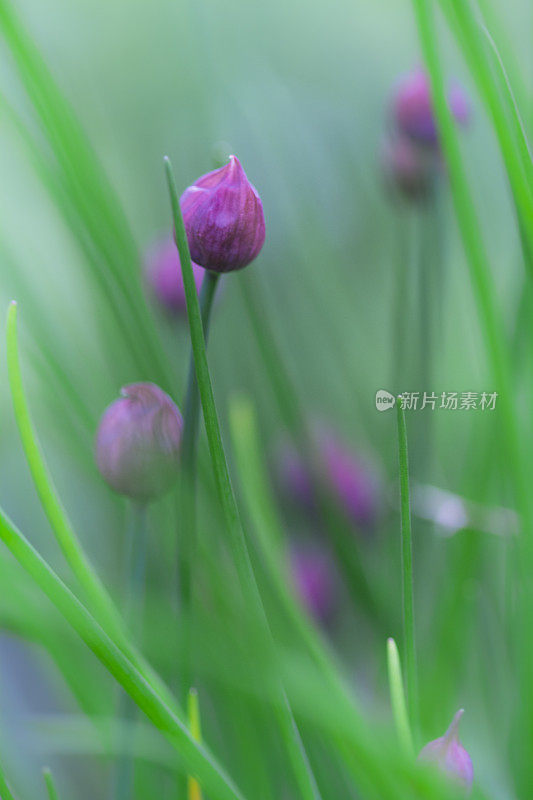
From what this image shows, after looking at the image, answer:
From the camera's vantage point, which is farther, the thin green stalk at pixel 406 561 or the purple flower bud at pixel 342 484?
the purple flower bud at pixel 342 484

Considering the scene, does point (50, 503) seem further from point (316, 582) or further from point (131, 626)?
point (316, 582)

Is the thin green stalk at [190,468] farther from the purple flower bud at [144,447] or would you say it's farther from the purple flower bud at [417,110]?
the purple flower bud at [417,110]

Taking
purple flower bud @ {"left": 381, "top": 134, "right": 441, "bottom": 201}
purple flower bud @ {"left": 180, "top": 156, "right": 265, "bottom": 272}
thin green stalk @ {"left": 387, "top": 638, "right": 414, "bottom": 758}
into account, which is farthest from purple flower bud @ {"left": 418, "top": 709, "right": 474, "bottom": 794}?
purple flower bud @ {"left": 381, "top": 134, "right": 441, "bottom": 201}

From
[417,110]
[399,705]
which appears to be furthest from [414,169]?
[399,705]

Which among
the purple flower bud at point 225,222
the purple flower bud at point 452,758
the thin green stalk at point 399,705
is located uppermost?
the purple flower bud at point 225,222

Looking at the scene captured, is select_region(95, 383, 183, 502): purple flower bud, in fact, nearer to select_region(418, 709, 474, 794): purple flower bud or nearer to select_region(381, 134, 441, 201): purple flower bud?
select_region(418, 709, 474, 794): purple flower bud

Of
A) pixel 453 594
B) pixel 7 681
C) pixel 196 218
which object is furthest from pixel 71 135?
pixel 7 681

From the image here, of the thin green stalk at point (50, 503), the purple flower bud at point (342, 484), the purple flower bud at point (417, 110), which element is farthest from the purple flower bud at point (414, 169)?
the thin green stalk at point (50, 503)
